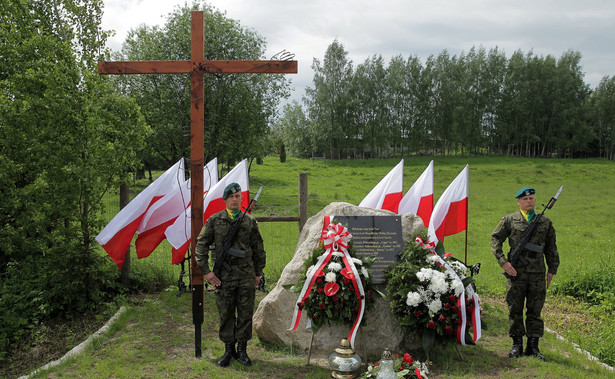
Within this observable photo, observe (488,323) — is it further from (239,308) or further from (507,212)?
(507,212)

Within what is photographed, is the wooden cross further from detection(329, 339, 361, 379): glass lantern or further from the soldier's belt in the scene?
detection(329, 339, 361, 379): glass lantern

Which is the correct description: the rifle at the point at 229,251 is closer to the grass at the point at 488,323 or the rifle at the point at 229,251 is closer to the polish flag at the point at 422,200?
the grass at the point at 488,323

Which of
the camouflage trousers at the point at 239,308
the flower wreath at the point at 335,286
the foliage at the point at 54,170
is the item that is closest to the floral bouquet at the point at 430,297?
the flower wreath at the point at 335,286

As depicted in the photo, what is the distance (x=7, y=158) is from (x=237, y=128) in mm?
14637

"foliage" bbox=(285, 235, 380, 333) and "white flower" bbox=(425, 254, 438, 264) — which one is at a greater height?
"white flower" bbox=(425, 254, 438, 264)

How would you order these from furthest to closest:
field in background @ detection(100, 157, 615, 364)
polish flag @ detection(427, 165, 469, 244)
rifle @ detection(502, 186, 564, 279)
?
field in background @ detection(100, 157, 615, 364) → polish flag @ detection(427, 165, 469, 244) → rifle @ detection(502, 186, 564, 279)

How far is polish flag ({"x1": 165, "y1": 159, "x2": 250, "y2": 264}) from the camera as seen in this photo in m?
7.99

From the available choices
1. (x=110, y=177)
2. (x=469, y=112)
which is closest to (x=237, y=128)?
(x=110, y=177)

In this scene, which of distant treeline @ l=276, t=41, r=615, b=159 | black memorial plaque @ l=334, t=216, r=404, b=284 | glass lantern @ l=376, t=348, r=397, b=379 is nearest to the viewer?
glass lantern @ l=376, t=348, r=397, b=379

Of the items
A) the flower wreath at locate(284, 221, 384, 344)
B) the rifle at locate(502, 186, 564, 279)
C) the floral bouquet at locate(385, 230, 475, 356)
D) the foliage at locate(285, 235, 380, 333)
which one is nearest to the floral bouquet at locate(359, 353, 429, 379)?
the floral bouquet at locate(385, 230, 475, 356)

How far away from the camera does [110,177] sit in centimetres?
798

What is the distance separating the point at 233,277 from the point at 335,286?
1260 mm

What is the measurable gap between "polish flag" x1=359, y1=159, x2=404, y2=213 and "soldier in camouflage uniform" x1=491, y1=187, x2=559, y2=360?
2786 millimetres

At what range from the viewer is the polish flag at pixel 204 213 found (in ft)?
26.2
